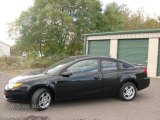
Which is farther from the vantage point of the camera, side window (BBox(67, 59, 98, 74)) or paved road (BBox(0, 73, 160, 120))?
side window (BBox(67, 59, 98, 74))

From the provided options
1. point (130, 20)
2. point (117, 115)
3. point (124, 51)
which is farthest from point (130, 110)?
point (130, 20)

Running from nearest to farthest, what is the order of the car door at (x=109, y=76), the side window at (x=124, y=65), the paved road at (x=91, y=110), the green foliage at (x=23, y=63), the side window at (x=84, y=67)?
the paved road at (x=91, y=110)
the side window at (x=84, y=67)
the car door at (x=109, y=76)
the side window at (x=124, y=65)
the green foliage at (x=23, y=63)

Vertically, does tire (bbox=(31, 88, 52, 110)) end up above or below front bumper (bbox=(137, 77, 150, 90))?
below

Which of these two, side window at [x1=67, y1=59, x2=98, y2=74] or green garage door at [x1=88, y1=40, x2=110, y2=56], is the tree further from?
side window at [x1=67, y1=59, x2=98, y2=74]

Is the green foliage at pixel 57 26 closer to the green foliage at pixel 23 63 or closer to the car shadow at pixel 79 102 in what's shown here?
the green foliage at pixel 23 63

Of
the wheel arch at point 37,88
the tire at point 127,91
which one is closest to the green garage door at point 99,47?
the tire at point 127,91

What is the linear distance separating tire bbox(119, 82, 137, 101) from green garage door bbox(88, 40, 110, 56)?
8864mm

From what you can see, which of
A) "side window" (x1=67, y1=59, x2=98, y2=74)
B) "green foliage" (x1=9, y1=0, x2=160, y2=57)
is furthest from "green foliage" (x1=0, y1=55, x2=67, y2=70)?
"side window" (x1=67, y1=59, x2=98, y2=74)

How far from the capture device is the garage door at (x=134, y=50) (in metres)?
15.0

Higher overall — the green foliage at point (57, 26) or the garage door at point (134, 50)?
the green foliage at point (57, 26)

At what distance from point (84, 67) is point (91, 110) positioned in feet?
4.51

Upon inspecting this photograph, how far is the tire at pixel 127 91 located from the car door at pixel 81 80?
2.80 ft

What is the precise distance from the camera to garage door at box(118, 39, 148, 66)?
14977mm

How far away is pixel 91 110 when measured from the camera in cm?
713
